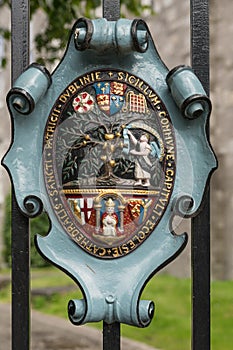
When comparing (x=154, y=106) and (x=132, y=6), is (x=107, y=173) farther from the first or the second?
(x=132, y=6)

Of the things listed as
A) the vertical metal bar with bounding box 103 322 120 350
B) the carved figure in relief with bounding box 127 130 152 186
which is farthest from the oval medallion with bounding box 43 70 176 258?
the vertical metal bar with bounding box 103 322 120 350

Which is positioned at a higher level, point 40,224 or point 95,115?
point 95,115

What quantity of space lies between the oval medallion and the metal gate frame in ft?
0.31

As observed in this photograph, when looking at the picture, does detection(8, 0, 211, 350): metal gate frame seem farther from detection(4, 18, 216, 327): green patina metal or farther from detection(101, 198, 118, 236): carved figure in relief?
detection(101, 198, 118, 236): carved figure in relief

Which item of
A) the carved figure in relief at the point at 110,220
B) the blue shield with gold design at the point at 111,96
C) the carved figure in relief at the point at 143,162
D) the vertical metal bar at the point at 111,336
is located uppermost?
the blue shield with gold design at the point at 111,96

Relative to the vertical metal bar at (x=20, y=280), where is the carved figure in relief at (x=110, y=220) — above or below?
above

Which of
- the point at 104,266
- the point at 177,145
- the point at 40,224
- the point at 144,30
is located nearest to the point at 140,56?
the point at 144,30

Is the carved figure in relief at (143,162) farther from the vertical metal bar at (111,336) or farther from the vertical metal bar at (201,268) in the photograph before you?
the vertical metal bar at (111,336)

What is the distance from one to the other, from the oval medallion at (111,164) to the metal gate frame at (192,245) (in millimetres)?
96

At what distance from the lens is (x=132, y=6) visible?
348 cm

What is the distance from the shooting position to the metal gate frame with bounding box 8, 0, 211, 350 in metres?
1.37

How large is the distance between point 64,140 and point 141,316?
388 millimetres

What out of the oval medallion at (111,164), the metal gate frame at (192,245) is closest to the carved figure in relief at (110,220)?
the oval medallion at (111,164)

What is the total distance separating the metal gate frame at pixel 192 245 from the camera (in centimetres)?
137
